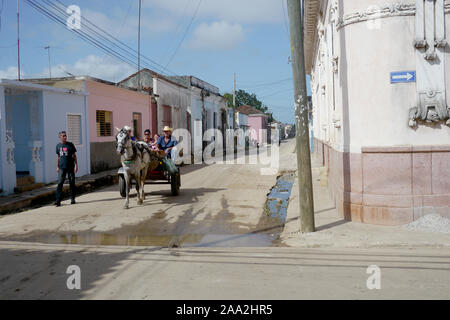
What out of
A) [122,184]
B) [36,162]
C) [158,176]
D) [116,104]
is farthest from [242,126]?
[122,184]

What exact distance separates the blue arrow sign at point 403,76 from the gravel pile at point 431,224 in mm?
2293

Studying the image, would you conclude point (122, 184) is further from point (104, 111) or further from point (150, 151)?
point (104, 111)

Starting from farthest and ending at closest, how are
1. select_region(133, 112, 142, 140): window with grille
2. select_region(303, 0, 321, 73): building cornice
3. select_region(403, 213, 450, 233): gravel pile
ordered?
select_region(133, 112, 142, 140): window with grille → select_region(303, 0, 321, 73): building cornice → select_region(403, 213, 450, 233): gravel pile

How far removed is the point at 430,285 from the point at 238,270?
2158 millimetres

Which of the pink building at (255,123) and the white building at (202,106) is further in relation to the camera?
the pink building at (255,123)

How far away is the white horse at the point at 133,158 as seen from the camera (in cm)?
959

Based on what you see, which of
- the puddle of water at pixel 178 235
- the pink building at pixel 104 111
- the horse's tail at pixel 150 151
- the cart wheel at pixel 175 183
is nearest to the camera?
the puddle of water at pixel 178 235

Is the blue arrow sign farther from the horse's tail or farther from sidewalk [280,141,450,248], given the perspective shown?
the horse's tail

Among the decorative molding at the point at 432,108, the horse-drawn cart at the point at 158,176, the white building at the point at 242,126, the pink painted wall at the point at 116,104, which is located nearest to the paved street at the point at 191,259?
the horse-drawn cart at the point at 158,176

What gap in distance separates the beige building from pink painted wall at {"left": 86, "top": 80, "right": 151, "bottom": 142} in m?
12.8

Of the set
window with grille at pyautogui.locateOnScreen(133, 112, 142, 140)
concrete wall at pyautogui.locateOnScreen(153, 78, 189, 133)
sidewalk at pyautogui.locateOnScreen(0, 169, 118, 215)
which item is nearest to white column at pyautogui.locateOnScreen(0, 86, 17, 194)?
sidewalk at pyautogui.locateOnScreen(0, 169, 118, 215)

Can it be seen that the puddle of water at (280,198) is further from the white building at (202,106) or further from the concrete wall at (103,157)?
the white building at (202,106)

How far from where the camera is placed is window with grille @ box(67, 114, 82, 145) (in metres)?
16.0

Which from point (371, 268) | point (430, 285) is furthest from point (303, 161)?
point (430, 285)
